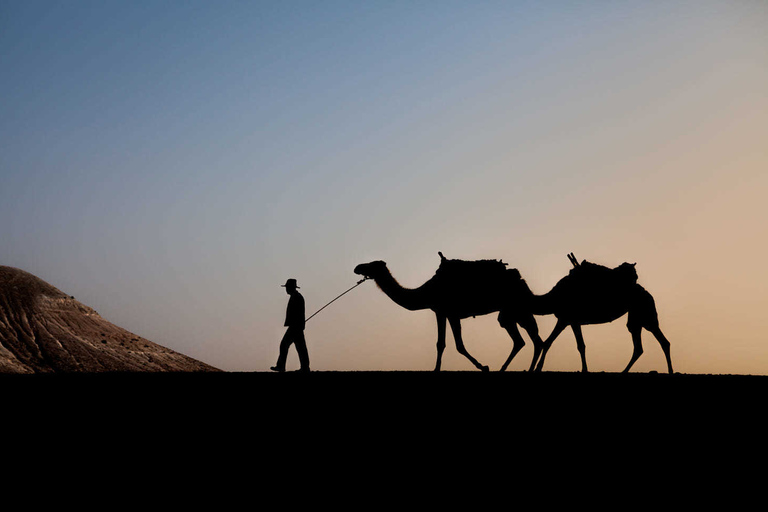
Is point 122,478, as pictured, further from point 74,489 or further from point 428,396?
point 428,396

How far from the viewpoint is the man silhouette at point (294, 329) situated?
61.8ft

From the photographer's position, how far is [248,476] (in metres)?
8.80

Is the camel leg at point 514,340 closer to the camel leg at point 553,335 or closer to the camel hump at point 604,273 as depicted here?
the camel leg at point 553,335

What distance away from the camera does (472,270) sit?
20.0 metres

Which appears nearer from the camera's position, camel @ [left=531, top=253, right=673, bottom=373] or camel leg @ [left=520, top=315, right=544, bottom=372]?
camel @ [left=531, top=253, right=673, bottom=373]

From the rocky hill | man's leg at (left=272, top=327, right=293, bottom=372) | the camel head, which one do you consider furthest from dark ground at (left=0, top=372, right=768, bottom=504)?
the rocky hill

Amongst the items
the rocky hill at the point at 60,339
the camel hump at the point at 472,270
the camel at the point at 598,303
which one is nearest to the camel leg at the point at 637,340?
the camel at the point at 598,303

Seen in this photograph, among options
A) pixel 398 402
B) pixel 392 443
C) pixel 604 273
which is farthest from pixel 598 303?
pixel 392 443

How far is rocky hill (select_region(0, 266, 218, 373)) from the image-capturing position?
66125 millimetres

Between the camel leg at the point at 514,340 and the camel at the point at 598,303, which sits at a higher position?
the camel at the point at 598,303

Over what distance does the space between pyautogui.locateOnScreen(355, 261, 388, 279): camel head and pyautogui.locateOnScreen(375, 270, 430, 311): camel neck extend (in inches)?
4.0

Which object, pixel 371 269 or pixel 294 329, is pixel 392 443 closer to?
pixel 294 329

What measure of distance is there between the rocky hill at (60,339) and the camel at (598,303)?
47.3 metres

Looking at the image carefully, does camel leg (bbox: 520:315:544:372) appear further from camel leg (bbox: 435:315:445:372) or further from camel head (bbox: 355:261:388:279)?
camel head (bbox: 355:261:388:279)
